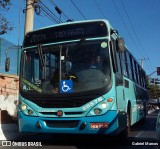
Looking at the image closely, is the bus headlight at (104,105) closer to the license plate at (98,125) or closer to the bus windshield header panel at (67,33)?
the license plate at (98,125)

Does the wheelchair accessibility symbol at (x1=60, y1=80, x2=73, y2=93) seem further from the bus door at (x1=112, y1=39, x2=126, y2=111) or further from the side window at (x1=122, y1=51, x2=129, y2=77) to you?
the side window at (x1=122, y1=51, x2=129, y2=77)

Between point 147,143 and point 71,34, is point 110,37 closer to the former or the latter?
point 71,34

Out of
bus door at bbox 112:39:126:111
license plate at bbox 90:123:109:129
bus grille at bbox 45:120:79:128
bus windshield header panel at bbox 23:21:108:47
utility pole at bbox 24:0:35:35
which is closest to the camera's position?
license plate at bbox 90:123:109:129

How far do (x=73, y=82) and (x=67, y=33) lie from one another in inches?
59.4

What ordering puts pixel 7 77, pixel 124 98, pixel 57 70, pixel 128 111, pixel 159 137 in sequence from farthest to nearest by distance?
pixel 7 77
pixel 128 111
pixel 124 98
pixel 57 70
pixel 159 137

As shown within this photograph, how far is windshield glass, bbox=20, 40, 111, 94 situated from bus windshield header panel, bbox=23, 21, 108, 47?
222mm

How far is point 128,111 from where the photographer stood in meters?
11.9

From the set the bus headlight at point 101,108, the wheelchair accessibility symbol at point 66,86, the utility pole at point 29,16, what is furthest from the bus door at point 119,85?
the utility pole at point 29,16

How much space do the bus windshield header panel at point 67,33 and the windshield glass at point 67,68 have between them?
0.22 metres

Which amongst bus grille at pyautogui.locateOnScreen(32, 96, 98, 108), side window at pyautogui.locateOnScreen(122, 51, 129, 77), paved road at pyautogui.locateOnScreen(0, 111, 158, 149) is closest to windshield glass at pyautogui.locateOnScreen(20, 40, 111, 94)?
bus grille at pyautogui.locateOnScreen(32, 96, 98, 108)

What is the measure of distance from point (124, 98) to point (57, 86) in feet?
7.45

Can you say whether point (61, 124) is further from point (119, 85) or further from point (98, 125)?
point (119, 85)

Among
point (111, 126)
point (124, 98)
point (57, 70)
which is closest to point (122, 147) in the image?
point (111, 126)

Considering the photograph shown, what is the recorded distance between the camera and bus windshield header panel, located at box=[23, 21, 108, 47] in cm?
1005
